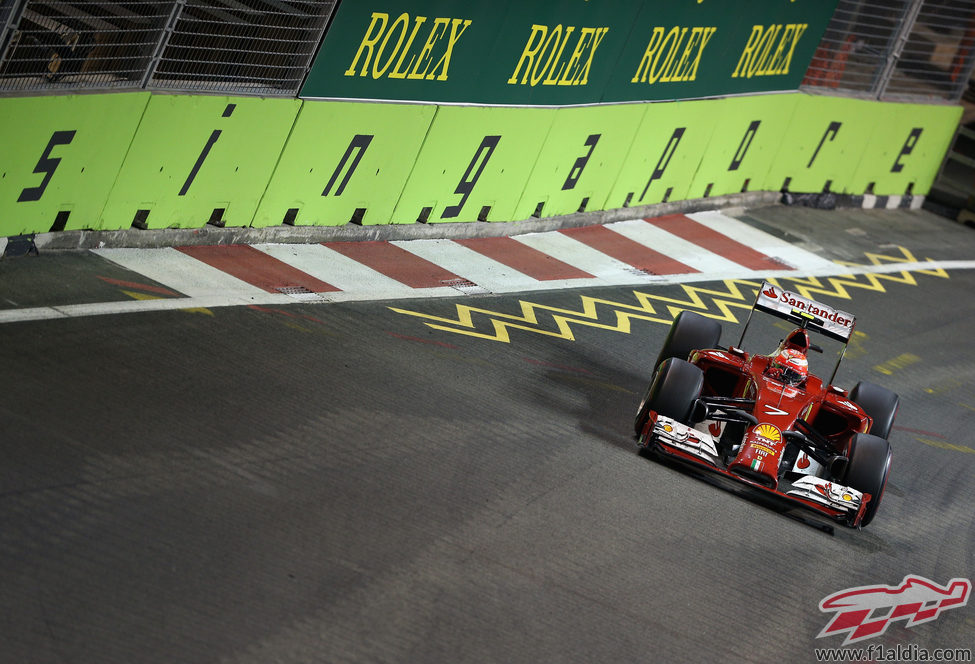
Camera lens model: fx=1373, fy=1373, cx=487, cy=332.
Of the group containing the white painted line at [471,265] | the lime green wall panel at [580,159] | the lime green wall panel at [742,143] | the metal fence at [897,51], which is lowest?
the white painted line at [471,265]

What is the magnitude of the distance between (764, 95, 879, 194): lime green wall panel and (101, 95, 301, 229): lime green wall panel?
34.7 ft

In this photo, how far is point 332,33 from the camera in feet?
41.7

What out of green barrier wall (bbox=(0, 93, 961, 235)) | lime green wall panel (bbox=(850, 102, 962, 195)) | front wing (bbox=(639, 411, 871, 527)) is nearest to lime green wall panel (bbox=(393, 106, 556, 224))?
green barrier wall (bbox=(0, 93, 961, 235))

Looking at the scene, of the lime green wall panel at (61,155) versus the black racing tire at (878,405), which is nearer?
the lime green wall panel at (61,155)

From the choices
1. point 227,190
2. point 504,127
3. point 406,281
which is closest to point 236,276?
point 227,190

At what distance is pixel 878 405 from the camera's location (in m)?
10.9

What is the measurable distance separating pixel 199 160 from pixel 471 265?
3405 mm

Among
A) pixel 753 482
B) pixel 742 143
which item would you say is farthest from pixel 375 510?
pixel 742 143

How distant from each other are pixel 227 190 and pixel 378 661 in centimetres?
678

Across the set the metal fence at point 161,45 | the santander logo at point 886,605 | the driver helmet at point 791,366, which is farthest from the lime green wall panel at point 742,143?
the santander logo at point 886,605

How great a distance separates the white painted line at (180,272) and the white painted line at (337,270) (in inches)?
41.2

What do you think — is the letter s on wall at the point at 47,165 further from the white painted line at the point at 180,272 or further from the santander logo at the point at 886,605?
Answer: the santander logo at the point at 886,605

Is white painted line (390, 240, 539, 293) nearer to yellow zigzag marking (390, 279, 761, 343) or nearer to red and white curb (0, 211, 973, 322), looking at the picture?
red and white curb (0, 211, 973, 322)

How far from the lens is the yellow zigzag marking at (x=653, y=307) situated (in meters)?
12.2
